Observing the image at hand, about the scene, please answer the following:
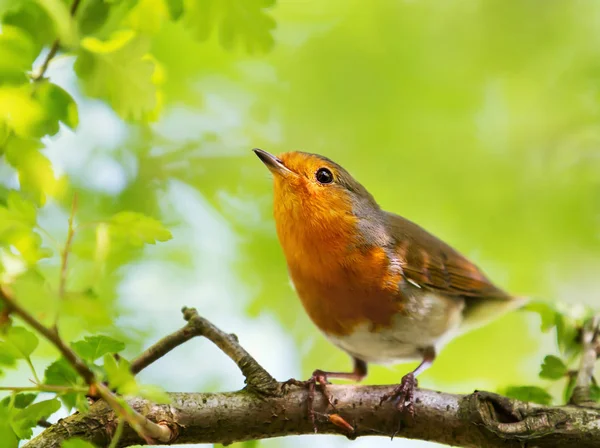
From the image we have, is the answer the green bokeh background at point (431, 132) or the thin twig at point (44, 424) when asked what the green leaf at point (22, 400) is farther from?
the green bokeh background at point (431, 132)

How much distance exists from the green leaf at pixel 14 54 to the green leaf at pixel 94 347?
31.7 inches

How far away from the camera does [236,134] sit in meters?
6.80

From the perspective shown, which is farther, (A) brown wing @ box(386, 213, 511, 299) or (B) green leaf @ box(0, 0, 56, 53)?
(A) brown wing @ box(386, 213, 511, 299)

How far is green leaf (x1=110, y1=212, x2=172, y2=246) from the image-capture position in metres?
1.76

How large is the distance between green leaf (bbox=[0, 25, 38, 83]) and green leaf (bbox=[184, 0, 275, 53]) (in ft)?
2.10

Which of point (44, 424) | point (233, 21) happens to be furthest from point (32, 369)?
point (233, 21)

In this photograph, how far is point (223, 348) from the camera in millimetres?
3012

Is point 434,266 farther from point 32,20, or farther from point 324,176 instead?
point 32,20

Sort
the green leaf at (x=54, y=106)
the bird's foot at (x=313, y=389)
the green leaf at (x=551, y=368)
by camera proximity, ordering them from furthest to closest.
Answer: the green leaf at (x=551, y=368)
the bird's foot at (x=313, y=389)
the green leaf at (x=54, y=106)

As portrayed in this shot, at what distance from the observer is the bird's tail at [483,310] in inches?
190

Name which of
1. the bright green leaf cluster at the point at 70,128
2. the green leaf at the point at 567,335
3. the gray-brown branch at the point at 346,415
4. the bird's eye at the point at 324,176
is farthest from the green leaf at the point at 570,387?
the bright green leaf cluster at the point at 70,128

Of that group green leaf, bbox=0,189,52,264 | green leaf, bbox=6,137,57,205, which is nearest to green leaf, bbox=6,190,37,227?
green leaf, bbox=0,189,52,264

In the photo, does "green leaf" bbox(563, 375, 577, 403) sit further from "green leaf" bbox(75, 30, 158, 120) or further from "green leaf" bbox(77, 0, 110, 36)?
"green leaf" bbox(77, 0, 110, 36)

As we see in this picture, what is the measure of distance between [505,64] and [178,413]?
5389 mm
